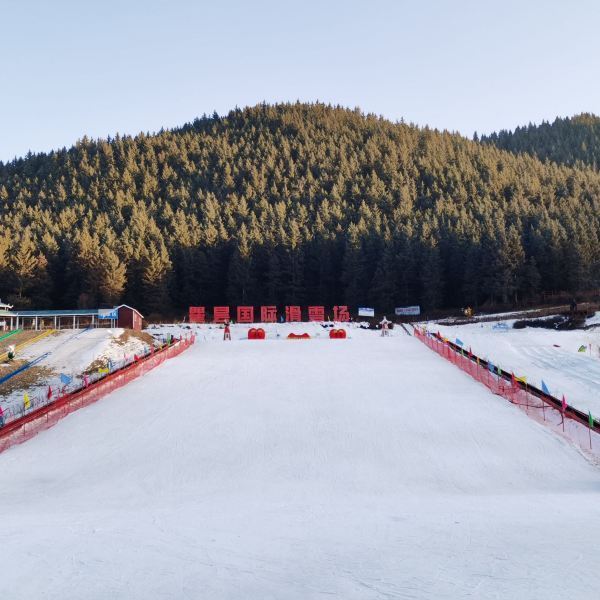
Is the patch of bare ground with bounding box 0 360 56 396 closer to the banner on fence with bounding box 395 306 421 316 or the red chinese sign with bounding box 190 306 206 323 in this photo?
the red chinese sign with bounding box 190 306 206 323

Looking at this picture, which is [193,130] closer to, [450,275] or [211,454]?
[450,275]

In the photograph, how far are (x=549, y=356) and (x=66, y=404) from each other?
903 inches

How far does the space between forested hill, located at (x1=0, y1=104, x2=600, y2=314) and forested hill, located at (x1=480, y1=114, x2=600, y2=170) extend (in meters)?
51.6

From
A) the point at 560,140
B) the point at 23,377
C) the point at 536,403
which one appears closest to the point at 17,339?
the point at 23,377

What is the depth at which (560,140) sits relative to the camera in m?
163

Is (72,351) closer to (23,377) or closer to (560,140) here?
(23,377)

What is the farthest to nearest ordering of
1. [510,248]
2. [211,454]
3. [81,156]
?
[81,156] < [510,248] < [211,454]

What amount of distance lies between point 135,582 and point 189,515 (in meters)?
2.48

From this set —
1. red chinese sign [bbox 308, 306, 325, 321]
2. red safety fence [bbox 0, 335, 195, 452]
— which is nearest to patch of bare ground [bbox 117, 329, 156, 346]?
red safety fence [bbox 0, 335, 195, 452]

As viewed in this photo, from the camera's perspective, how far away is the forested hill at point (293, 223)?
178 feet

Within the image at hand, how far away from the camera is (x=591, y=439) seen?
40.8 feet

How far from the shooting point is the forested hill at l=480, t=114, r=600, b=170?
145 metres

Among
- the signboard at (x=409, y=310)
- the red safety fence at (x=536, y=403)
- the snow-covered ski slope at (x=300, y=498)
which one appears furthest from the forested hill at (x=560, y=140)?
the snow-covered ski slope at (x=300, y=498)

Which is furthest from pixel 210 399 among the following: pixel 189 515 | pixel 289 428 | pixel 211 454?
pixel 189 515
